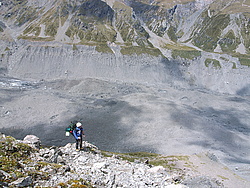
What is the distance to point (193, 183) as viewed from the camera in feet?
60.9

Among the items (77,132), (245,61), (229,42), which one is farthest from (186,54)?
(77,132)

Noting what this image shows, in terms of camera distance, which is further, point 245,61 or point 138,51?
point 138,51

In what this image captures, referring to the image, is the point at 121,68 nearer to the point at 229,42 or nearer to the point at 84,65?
the point at 84,65

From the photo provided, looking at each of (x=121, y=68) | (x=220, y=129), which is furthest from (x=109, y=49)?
(x=220, y=129)

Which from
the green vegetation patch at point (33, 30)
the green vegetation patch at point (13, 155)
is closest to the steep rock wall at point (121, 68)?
the green vegetation patch at point (33, 30)

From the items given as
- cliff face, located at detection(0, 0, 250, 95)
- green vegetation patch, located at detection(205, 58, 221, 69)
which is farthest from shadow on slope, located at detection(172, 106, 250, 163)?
green vegetation patch, located at detection(205, 58, 221, 69)

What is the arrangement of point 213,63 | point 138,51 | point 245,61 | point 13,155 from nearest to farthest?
point 13,155 < point 213,63 < point 245,61 < point 138,51

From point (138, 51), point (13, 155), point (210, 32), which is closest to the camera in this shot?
point (13, 155)

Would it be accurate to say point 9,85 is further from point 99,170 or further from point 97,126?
point 99,170

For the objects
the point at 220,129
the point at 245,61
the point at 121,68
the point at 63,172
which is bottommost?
the point at 220,129

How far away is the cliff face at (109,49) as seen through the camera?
111 m

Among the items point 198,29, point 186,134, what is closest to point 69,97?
point 186,134

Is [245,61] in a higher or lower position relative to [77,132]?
lower

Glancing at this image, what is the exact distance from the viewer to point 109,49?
12650cm
